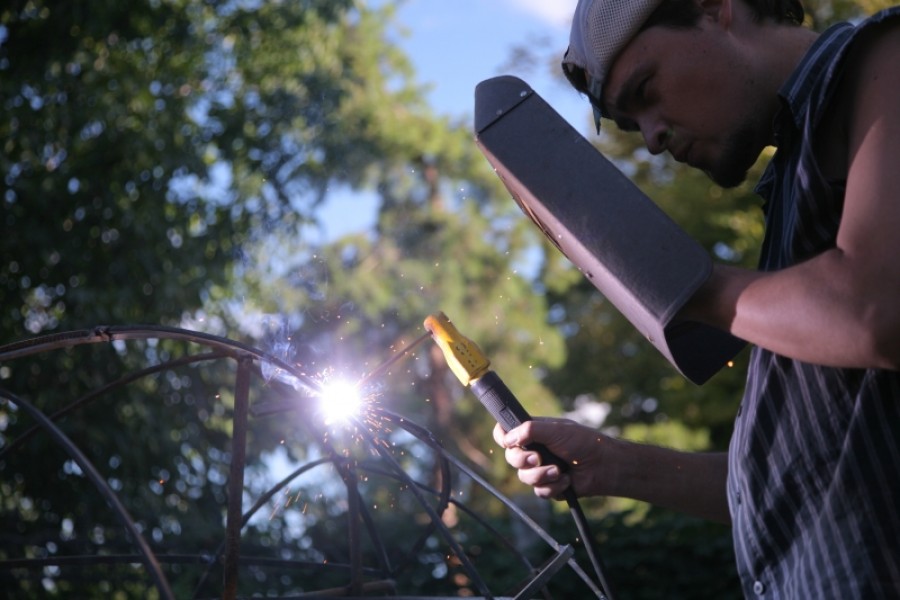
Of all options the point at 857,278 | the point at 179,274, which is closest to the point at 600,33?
the point at 857,278

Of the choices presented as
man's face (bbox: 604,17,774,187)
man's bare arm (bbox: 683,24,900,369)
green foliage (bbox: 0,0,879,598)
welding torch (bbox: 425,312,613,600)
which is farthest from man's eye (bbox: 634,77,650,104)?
green foliage (bbox: 0,0,879,598)

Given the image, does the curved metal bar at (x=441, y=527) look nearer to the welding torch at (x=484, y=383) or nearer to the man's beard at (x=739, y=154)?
the welding torch at (x=484, y=383)

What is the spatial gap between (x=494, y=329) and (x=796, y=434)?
36.0ft

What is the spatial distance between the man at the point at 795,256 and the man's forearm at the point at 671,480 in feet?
0.44

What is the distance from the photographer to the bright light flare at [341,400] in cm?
164

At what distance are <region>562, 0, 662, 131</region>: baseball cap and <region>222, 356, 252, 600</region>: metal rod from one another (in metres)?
0.62

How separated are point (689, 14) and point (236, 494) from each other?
0.86 meters

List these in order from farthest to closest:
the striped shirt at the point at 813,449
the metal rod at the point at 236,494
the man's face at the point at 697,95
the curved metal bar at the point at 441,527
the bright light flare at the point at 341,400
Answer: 1. the bright light flare at the point at 341,400
2. the curved metal bar at the point at 441,527
3. the metal rod at the point at 236,494
4. the man's face at the point at 697,95
5. the striped shirt at the point at 813,449

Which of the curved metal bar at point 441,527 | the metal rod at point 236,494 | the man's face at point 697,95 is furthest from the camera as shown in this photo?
the curved metal bar at point 441,527

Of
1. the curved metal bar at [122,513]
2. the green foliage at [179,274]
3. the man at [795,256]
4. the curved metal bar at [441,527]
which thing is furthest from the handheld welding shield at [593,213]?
the green foliage at [179,274]

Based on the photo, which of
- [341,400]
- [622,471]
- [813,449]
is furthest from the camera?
[341,400]

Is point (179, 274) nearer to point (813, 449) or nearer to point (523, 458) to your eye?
point (523, 458)

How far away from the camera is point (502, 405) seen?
4.73 ft

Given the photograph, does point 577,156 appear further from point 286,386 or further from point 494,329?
point 494,329
